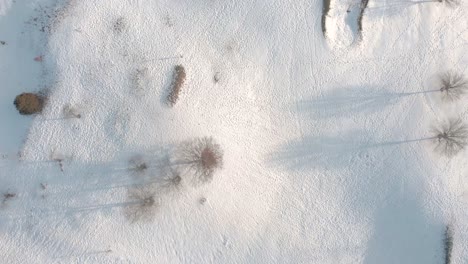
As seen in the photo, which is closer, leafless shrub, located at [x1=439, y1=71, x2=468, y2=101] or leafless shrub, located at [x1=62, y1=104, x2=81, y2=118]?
leafless shrub, located at [x1=62, y1=104, x2=81, y2=118]

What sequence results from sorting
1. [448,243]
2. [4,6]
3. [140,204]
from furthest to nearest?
[448,243] → [4,6] → [140,204]

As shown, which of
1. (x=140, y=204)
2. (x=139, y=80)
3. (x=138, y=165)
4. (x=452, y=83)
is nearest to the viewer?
(x=140, y=204)

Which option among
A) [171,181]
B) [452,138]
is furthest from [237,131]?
[452,138]

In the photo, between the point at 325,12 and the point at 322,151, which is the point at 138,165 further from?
the point at 325,12

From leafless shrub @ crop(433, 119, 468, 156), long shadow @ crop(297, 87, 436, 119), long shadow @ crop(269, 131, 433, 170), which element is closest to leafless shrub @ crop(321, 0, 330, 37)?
long shadow @ crop(297, 87, 436, 119)

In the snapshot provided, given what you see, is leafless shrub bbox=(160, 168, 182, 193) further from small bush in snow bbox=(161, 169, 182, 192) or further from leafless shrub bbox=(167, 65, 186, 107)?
leafless shrub bbox=(167, 65, 186, 107)

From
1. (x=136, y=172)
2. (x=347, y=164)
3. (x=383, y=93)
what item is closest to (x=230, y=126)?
(x=136, y=172)

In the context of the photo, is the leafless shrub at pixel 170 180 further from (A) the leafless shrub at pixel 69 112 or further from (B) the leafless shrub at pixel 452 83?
(B) the leafless shrub at pixel 452 83
